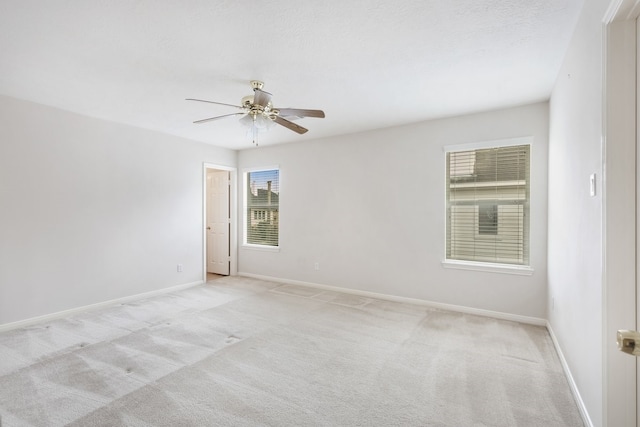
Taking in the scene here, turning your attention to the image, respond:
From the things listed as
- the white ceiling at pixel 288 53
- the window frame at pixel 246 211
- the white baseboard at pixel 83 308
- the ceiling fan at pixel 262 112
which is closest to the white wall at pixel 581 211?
the white ceiling at pixel 288 53

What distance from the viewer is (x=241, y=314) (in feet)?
12.6

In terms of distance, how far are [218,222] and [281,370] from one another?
14.6 ft

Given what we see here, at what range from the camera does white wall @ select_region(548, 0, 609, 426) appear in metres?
1.65

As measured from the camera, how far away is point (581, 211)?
79.4 inches

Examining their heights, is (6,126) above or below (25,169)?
above

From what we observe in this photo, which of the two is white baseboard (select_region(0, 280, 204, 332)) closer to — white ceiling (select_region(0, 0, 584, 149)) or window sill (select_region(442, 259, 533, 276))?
white ceiling (select_region(0, 0, 584, 149))

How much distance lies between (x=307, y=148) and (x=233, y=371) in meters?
3.72

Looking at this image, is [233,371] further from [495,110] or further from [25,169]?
[495,110]

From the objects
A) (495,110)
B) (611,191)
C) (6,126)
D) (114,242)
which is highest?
(495,110)

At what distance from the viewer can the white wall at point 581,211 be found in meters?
1.65

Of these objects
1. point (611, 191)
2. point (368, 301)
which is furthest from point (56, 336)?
point (611, 191)

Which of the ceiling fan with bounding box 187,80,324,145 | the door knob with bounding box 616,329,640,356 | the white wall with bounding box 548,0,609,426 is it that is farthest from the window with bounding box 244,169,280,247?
the door knob with bounding box 616,329,640,356

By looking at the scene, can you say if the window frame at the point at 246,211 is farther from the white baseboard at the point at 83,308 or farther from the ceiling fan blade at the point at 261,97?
the ceiling fan blade at the point at 261,97

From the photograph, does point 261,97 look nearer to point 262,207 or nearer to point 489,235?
point 489,235
